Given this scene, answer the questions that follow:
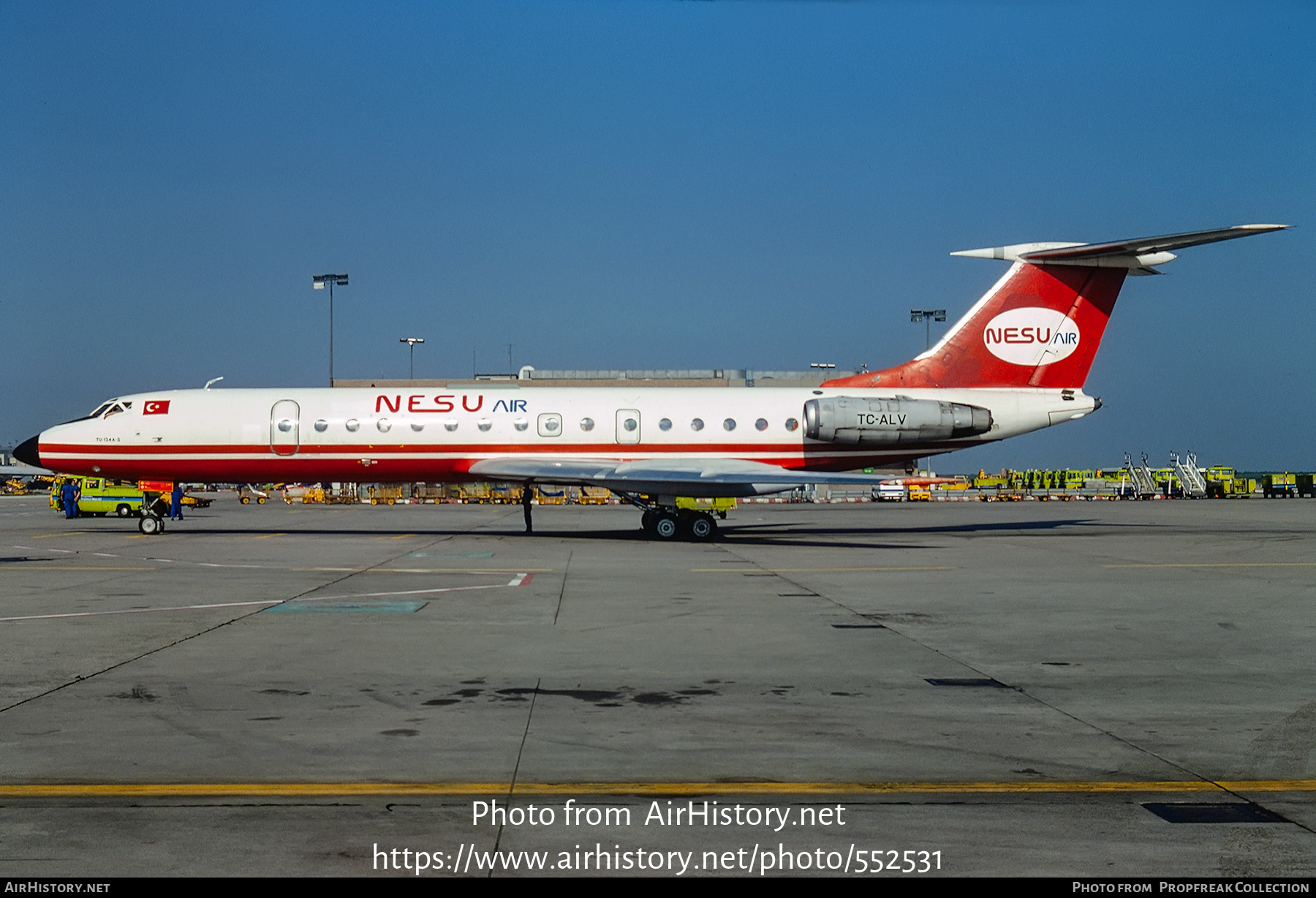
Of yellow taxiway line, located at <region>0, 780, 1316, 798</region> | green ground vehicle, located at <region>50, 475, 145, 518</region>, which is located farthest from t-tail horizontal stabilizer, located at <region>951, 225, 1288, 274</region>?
green ground vehicle, located at <region>50, 475, 145, 518</region>

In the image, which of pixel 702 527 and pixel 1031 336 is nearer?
pixel 702 527

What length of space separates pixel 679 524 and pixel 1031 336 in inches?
421

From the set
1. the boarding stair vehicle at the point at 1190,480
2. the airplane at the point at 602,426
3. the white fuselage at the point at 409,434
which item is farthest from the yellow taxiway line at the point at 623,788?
the boarding stair vehicle at the point at 1190,480

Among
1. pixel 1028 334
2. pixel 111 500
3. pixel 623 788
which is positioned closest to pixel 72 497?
pixel 111 500

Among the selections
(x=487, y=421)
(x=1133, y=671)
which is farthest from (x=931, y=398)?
(x=1133, y=671)

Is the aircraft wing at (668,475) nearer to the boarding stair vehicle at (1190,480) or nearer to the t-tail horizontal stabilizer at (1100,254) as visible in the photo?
the t-tail horizontal stabilizer at (1100,254)

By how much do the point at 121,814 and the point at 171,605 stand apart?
9.79m

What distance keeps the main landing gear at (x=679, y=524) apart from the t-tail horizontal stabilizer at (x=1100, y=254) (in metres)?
9.89

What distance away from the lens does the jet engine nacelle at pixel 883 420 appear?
93.5 feet

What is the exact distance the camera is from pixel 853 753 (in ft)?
23.3

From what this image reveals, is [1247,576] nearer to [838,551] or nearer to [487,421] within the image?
[838,551]

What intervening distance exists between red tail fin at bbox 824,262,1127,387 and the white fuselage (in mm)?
2107

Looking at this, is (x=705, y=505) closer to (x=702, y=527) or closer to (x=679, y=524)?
(x=679, y=524)

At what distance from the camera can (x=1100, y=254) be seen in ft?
94.1
